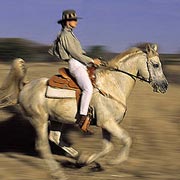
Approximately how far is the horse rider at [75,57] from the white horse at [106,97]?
0.81ft

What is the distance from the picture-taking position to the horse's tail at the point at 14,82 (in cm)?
1170

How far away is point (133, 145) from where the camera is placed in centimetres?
1306

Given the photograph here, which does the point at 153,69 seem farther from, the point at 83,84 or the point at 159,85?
the point at 83,84

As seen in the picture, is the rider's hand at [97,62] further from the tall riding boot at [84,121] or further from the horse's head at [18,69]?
the horse's head at [18,69]

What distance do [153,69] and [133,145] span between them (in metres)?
2.61

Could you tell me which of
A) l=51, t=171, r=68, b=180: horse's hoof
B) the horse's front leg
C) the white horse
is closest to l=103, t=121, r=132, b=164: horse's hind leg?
the white horse

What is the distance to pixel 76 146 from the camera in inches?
524

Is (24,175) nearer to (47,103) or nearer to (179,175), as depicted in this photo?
(47,103)

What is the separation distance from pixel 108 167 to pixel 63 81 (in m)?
1.83

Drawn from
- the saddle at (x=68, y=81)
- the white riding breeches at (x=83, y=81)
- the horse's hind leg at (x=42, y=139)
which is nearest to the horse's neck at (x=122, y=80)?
the saddle at (x=68, y=81)

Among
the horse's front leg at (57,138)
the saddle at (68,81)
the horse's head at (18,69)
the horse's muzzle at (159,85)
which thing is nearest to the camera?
the saddle at (68,81)

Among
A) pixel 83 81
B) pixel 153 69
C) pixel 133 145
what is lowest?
pixel 133 145

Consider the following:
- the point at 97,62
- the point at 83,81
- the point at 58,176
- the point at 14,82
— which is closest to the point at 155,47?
the point at 97,62

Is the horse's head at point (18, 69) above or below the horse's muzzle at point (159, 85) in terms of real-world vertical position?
above
